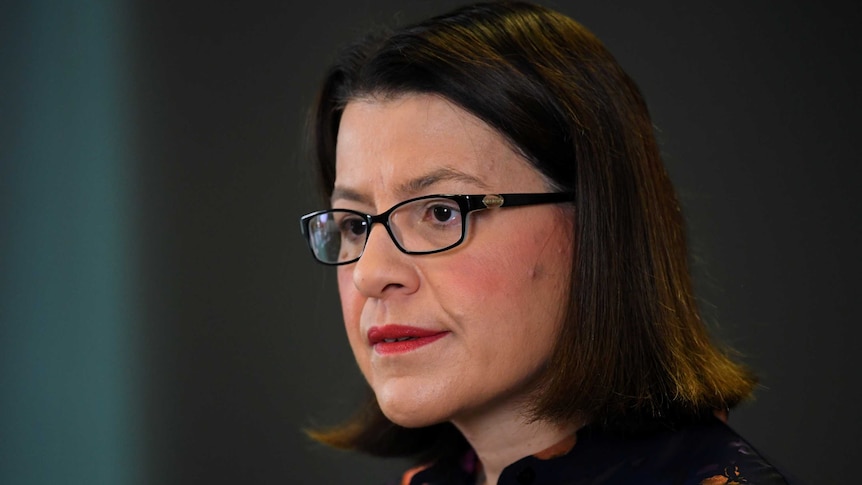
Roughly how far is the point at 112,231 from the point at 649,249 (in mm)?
1726

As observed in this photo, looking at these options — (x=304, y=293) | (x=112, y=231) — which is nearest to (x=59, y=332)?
(x=112, y=231)

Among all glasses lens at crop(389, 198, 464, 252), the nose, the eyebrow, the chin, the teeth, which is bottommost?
the chin

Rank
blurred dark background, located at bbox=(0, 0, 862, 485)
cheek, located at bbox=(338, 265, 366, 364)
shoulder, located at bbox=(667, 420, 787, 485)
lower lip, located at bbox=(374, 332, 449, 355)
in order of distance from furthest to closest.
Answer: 1. blurred dark background, located at bbox=(0, 0, 862, 485)
2. cheek, located at bbox=(338, 265, 366, 364)
3. lower lip, located at bbox=(374, 332, 449, 355)
4. shoulder, located at bbox=(667, 420, 787, 485)

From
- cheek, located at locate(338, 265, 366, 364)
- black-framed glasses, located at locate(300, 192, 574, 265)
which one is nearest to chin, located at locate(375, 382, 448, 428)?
cheek, located at locate(338, 265, 366, 364)

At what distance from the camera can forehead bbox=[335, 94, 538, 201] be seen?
1.61 m

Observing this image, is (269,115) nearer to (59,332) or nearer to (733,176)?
(59,332)

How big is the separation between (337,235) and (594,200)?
49 cm

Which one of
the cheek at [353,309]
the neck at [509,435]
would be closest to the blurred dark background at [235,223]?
the neck at [509,435]

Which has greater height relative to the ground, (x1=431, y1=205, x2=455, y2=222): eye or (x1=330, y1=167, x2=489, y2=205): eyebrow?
(x1=330, y1=167, x2=489, y2=205): eyebrow

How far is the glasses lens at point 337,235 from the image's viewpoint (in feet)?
5.83

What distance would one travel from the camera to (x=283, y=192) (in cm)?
292

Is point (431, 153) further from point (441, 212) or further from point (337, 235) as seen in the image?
point (337, 235)

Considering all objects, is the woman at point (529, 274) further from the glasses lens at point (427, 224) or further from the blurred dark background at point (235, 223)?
the blurred dark background at point (235, 223)

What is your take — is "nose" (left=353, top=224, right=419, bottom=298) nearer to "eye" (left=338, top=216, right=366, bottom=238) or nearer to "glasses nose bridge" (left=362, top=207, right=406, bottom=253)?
"glasses nose bridge" (left=362, top=207, right=406, bottom=253)
